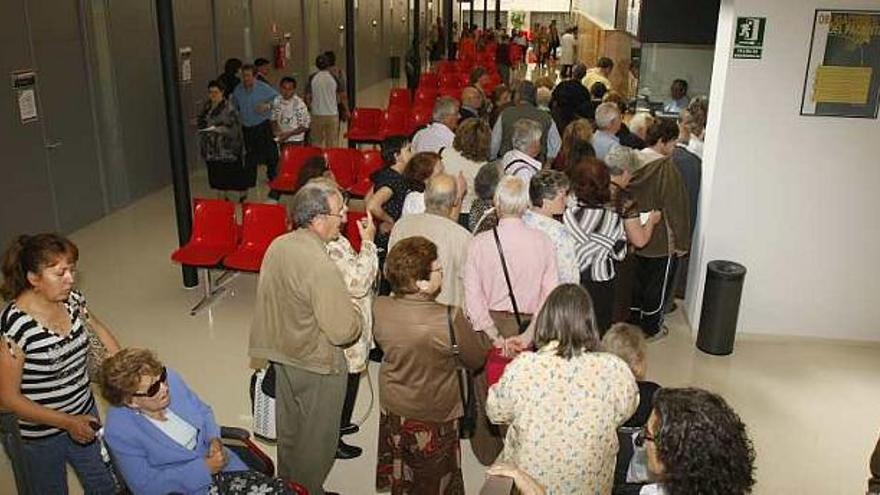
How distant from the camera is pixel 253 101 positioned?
29.4ft

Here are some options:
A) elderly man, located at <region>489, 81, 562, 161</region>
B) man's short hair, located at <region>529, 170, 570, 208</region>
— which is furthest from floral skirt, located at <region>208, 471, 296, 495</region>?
elderly man, located at <region>489, 81, 562, 161</region>

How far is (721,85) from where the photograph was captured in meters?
5.77

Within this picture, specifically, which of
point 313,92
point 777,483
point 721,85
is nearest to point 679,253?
point 721,85

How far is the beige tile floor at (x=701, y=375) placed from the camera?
4488 millimetres

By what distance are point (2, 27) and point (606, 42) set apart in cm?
1222

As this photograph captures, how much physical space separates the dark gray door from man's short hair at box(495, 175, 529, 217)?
227 inches

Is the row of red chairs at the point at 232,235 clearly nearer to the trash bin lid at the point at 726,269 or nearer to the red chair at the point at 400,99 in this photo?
the trash bin lid at the point at 726,269

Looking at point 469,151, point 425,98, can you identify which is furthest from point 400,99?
point 469,151

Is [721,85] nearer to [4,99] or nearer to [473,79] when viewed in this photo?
[473,79]

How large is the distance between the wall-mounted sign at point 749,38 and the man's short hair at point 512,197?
2571 mm

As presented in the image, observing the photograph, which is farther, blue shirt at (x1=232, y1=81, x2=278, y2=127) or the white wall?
blue shirt at (x1=232, y1=81, x2=278, y2=127)

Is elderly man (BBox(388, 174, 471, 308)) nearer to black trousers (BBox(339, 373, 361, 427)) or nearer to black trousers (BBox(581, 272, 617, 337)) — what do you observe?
black trousers (BBox(339, 373, 361, 427))

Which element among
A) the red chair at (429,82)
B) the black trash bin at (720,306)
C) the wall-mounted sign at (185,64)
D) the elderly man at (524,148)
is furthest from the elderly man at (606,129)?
the red chair at (429,82)

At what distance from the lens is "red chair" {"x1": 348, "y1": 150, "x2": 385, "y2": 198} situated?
7.87 m
